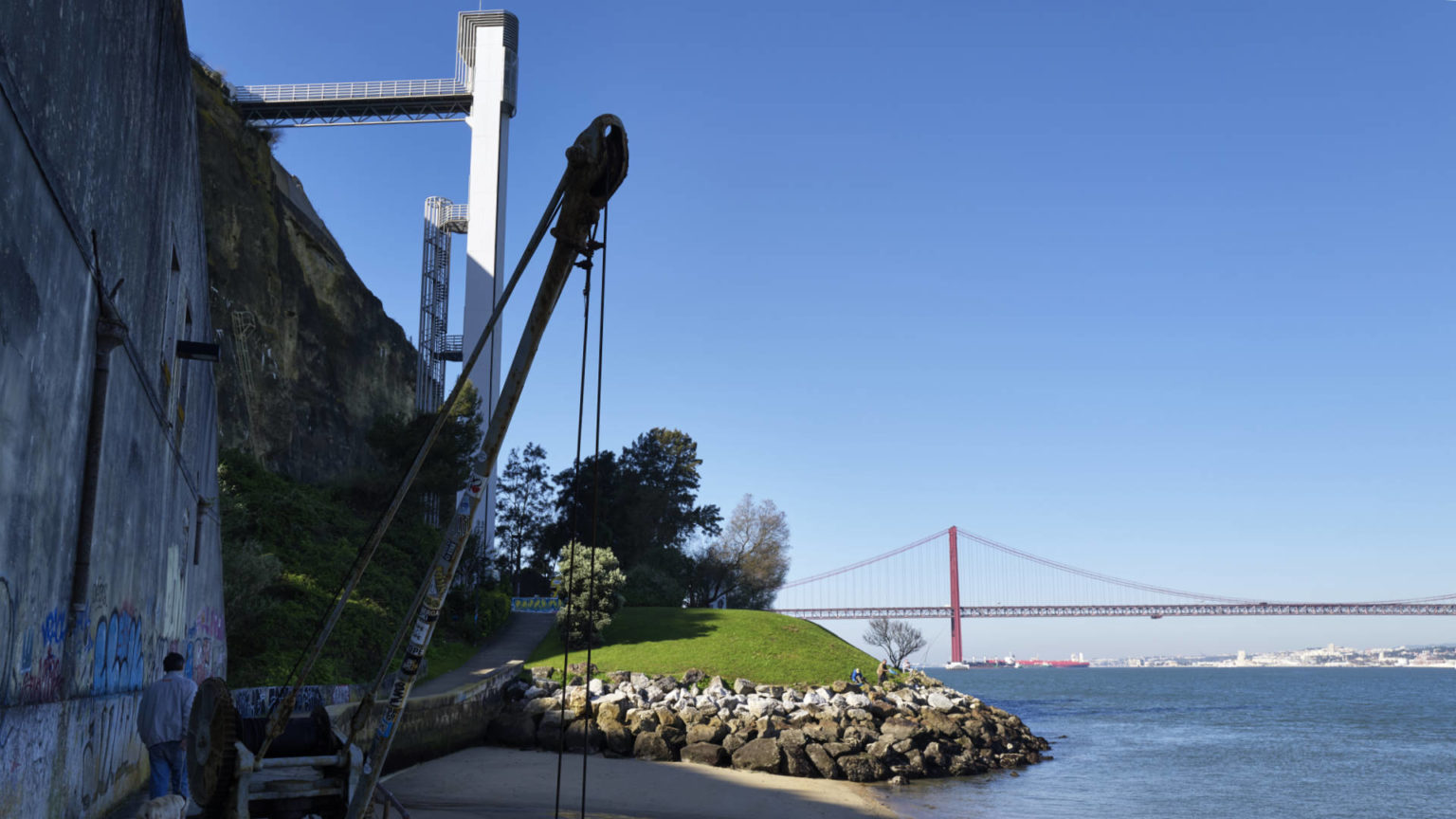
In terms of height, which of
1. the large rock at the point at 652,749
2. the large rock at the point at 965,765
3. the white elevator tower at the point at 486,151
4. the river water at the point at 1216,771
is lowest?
the river water at the point at 1216,771

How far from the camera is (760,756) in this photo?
72.1ft

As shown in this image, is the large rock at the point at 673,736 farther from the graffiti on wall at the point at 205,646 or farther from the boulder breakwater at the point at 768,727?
the graffiti on wall at the point at 205,646

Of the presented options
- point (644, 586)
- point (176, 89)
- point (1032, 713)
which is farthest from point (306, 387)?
point (1032, 713)

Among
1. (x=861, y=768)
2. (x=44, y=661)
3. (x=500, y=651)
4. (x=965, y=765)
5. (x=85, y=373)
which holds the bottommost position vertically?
(x=965, y=765)

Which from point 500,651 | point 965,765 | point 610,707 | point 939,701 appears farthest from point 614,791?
point 939,701

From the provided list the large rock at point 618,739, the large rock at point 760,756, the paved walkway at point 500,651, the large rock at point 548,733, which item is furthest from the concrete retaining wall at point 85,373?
the large rock at point 760,756

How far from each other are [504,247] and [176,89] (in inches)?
1612

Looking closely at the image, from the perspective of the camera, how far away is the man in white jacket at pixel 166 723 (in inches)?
310

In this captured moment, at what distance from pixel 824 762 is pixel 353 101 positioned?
39082 mm

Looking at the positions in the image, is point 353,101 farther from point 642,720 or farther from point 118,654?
point 118,654

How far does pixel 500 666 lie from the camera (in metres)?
28.2

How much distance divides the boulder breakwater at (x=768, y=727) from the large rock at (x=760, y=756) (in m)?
0.02

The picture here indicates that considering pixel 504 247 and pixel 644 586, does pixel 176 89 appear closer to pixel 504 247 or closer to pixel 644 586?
pixel 644 586

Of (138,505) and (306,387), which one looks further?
(306,387)
